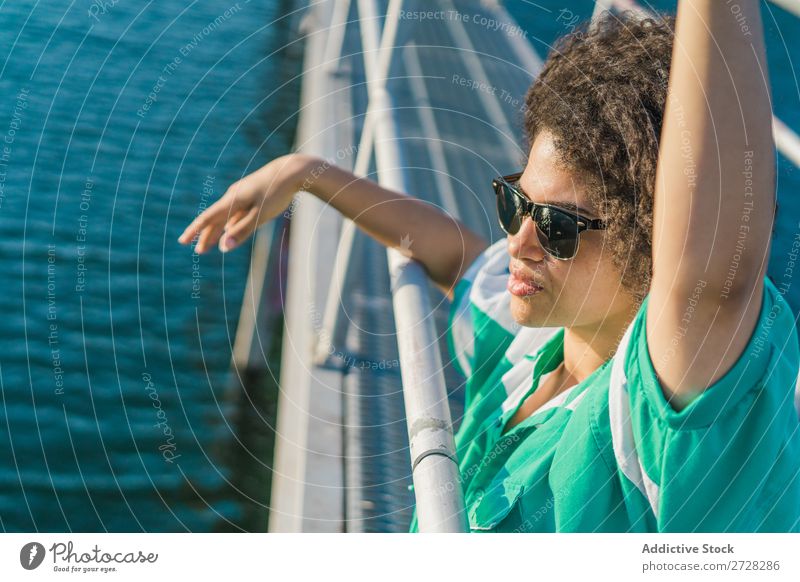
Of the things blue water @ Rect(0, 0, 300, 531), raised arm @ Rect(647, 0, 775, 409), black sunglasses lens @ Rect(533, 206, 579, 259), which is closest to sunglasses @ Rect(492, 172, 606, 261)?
black sunglasses lens @ Rect(533, 206, 579, 259)

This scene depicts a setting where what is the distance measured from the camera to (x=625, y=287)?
0.59 meters

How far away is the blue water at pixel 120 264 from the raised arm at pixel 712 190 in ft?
3.67

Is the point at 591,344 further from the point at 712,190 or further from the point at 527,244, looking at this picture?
the point at 712,190

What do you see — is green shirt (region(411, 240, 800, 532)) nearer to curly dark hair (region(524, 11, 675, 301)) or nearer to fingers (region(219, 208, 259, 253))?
curly dark hair (region(524, 11, 675, 301))

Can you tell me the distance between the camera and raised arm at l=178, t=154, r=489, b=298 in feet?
2.37

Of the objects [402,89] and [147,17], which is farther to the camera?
[147,17]

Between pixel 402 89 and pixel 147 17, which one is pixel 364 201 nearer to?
pixel 402 89

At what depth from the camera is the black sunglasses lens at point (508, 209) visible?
61cm

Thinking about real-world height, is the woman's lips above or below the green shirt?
above

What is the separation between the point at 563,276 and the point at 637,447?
14 cm

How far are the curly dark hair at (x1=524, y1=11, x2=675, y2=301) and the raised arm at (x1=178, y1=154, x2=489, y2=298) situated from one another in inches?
7.4
